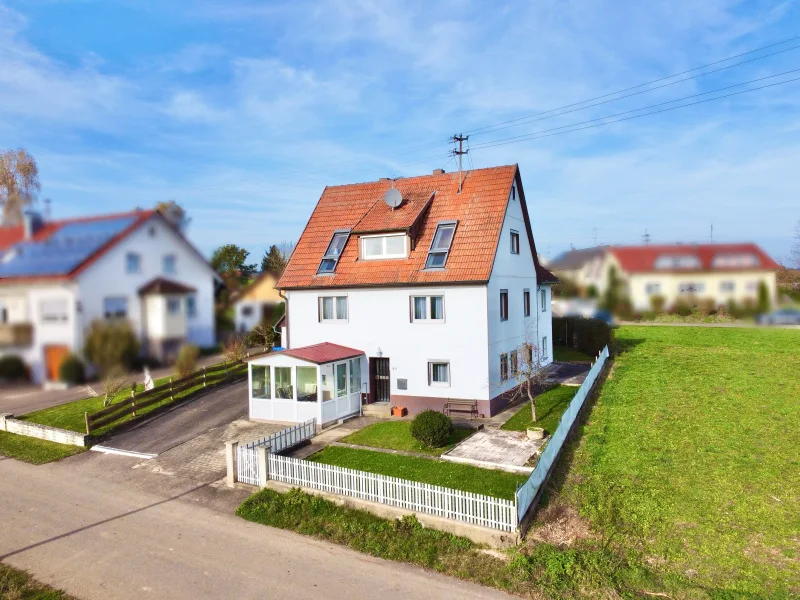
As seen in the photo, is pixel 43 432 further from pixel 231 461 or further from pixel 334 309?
pixel 334 309

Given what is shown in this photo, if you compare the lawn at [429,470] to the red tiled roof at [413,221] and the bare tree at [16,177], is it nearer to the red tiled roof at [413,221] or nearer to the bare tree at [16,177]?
the red tiled roof at [413,221]

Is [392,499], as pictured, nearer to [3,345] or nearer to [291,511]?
[291,511]

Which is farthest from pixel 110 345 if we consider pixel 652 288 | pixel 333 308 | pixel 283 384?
pixel 333 308

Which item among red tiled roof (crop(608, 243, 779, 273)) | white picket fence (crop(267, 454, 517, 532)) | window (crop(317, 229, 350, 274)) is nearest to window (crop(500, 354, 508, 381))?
window (crop(317, 229, 350, 274))

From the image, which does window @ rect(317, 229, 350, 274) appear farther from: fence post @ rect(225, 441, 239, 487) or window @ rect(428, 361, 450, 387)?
fence post @ rect(225, 441, 239, 487)

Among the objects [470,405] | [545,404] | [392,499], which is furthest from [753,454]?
[392,499]

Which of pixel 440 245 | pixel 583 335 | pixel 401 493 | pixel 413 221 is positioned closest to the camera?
pixel 401 493

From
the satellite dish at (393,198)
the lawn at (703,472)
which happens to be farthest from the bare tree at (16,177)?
the satellite dish at (393,198)
